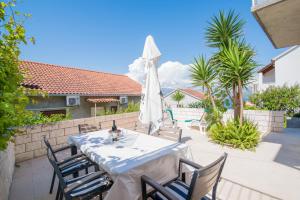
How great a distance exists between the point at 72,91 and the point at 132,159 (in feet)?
32.5

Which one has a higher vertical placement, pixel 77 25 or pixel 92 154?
pixel 77 25

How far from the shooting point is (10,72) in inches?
72.4

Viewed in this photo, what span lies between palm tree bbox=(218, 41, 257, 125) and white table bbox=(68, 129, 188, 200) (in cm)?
412

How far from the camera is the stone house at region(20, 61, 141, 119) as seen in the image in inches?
383

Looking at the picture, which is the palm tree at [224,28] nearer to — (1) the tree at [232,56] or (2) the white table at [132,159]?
(1) the tree at [232,56]

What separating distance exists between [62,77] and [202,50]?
10.5m

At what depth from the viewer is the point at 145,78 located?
5.08 m

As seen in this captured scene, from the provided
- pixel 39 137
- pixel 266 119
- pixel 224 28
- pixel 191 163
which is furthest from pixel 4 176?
pixel 266 119

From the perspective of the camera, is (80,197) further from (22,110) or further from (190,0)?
(190,0)

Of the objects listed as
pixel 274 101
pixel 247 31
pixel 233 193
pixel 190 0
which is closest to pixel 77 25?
pixel 190 0

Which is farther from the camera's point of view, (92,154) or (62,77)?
(62,77)

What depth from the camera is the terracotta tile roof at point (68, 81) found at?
10070 mm

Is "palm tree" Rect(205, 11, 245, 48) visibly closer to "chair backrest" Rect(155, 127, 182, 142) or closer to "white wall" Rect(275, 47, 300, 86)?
"chair backrest" Rect(155, 127, 182, 142)

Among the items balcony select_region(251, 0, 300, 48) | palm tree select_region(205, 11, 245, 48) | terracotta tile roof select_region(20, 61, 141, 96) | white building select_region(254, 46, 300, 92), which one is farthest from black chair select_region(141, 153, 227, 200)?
white building select_region(254, 46, 300, 92)
